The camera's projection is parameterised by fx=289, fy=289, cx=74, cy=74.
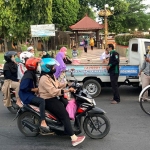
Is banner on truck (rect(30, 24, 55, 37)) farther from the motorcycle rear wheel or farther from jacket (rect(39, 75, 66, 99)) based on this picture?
jacket (rect(39, 75, 66, 99))

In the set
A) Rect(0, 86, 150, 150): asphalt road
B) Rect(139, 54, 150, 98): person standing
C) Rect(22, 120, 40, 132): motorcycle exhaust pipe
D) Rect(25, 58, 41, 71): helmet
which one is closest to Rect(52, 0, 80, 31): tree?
Rect(139, 54, 150, 98): person standing

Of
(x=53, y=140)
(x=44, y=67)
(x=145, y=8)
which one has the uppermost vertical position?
(x=145, y=8)

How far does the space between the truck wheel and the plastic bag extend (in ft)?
12.4

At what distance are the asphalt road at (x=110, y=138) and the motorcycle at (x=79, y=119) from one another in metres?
0.17

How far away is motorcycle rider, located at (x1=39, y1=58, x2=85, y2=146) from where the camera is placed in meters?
4.67

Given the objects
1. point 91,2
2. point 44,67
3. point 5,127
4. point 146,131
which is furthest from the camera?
point 91,2

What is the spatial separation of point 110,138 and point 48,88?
154 centimetres

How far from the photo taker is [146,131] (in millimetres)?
5598

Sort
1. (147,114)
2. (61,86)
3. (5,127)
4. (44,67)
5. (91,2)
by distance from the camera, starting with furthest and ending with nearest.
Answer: (91,2), (147,114), (5,127), (61,86), (44,67)

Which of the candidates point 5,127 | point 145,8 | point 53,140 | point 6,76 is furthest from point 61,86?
point 145,8

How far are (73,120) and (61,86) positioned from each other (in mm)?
626

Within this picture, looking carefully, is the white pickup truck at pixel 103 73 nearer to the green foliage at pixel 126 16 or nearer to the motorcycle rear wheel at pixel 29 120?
the motorcycle rear wheel at pixel 29 120

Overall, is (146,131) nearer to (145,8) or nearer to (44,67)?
(44,67)

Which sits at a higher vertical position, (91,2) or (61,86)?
(91,2)
